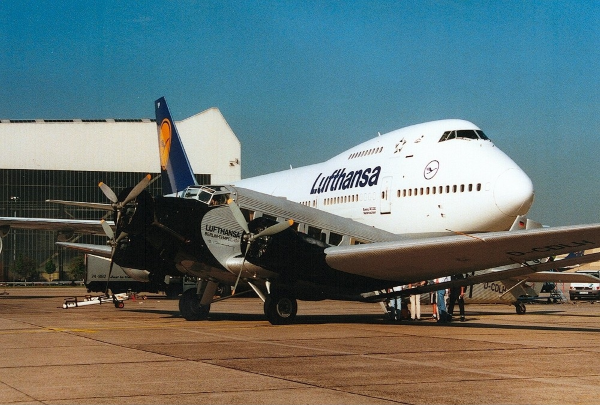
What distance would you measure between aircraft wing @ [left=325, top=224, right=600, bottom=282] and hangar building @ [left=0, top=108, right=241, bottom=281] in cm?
6946

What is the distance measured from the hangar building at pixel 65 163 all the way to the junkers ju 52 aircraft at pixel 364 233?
64774mm

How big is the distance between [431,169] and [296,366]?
14128mm

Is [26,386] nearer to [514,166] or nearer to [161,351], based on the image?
[161,351]

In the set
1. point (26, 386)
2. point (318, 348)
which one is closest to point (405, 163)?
point (318, 348)

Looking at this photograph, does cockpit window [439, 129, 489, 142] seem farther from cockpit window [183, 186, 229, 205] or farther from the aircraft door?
cockpit window [183, 186, 229, 205]

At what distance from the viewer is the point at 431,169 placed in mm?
23656

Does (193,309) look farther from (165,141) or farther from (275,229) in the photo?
(165,141)

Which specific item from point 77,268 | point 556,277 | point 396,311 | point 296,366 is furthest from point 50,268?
point 296,366

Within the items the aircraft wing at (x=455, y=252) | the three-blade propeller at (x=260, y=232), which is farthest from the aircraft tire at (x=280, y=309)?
the aircraft wing at (x=455, y=252)

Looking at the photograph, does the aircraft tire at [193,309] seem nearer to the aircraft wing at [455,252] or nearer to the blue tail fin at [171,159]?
the aircraft wing at [455,252]

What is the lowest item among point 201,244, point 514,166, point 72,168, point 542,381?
point 542,381

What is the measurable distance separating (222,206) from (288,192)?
42.5 feet

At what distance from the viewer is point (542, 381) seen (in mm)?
9070

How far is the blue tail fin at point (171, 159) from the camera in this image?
3381 cm
